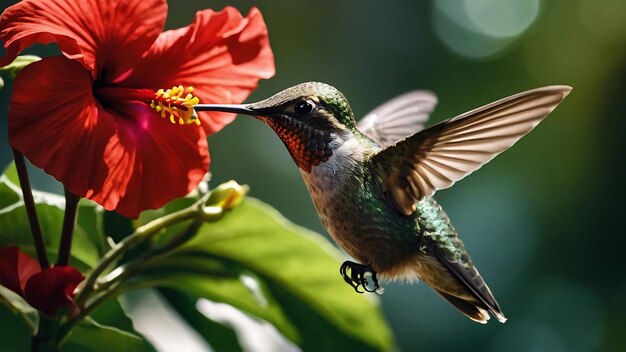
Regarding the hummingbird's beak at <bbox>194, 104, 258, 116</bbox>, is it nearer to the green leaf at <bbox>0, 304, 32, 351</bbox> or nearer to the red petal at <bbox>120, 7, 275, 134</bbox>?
the red petal at <bbox>120, 7, 275, 134</bbox>

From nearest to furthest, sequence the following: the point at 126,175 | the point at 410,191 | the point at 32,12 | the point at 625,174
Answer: the point at 32,12 < the point at 126,175 < the point at 410,191 < the point at 625,174

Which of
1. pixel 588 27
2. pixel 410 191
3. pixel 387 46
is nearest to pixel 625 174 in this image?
pixel 588 27

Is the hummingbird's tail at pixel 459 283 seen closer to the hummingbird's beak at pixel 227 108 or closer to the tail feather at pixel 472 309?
the tail feather at pixel 472 309

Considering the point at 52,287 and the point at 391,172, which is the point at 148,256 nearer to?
the point at 52,287

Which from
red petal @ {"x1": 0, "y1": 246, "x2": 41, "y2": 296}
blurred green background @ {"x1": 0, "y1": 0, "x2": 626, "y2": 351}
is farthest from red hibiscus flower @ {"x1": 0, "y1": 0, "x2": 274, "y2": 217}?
blurred green background @ {"x1": 0, "y1": 0, "x2": 626, "y2": 351}

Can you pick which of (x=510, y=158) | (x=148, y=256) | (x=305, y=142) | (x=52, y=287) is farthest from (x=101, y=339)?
(x=510, y=158)

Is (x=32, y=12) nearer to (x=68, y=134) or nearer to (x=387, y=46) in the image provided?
(x=68, y=134)
